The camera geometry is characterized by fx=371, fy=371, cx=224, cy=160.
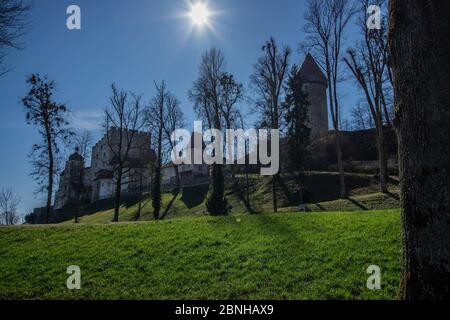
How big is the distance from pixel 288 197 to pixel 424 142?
28.1 metres

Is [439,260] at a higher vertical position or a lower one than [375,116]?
lower

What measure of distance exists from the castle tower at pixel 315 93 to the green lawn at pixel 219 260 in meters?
41.8

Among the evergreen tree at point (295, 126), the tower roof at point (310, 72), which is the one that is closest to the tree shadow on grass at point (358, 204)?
the evergreen tree at point (295, 126)

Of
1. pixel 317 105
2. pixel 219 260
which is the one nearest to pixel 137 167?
pixel 317 105

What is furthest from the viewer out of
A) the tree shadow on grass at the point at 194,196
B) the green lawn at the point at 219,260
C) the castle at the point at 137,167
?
the castle at the point at 137,167

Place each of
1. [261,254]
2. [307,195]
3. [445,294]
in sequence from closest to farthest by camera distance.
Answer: [445,294], [261,254], [307,195]

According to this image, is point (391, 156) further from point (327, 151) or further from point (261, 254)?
point (261, 254)

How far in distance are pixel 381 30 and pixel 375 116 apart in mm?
6252

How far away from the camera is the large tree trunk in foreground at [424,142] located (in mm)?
3967

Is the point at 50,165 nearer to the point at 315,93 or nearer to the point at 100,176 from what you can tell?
the point at 315,93

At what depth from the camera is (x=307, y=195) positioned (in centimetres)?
3055

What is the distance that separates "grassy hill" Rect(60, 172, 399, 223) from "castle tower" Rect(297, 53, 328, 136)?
55.4 ft

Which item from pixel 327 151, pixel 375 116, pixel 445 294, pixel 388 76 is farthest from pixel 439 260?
pixel 327 151

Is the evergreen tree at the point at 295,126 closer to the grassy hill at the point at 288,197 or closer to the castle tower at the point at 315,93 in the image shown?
the grassy hill at the point at 288,197
